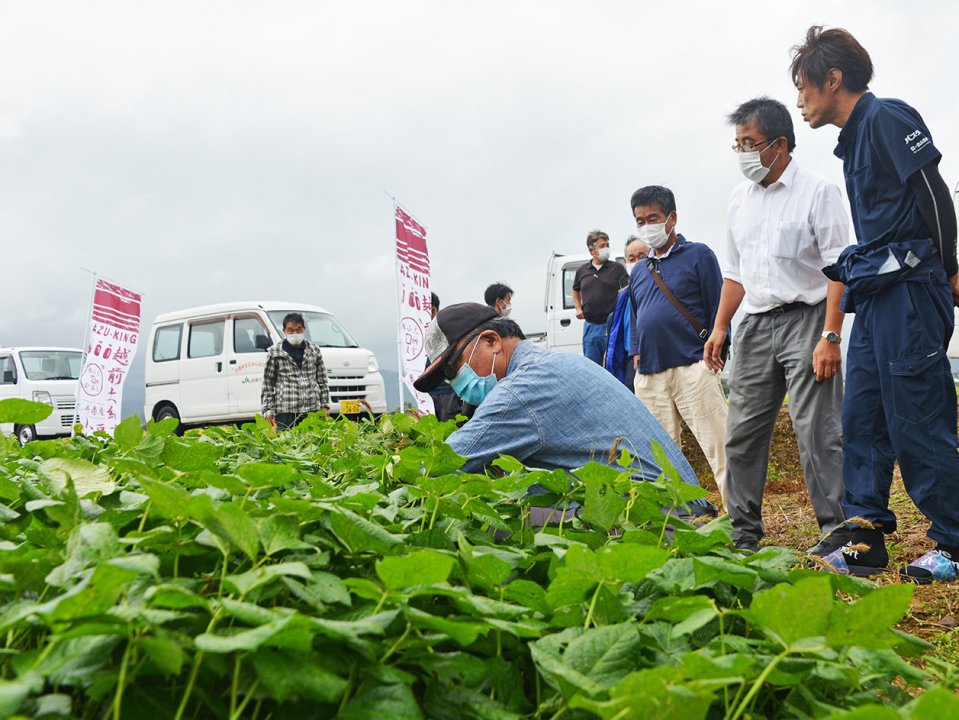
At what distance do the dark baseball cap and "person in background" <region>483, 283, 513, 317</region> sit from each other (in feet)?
18.3

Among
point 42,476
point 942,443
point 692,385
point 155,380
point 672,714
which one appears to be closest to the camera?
point 672,714

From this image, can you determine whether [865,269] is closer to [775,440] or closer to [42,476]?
[42,476]

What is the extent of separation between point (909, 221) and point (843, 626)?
280 centimetres

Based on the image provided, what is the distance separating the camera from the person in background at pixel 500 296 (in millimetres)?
8312

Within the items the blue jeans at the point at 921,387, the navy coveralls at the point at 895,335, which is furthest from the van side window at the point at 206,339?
the blue jeans at the point at 921,387

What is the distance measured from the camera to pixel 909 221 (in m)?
3.03

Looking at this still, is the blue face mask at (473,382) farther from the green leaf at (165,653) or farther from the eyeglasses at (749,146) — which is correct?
the green leaf at (165,653)

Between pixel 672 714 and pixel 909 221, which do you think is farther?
pixel 909 221

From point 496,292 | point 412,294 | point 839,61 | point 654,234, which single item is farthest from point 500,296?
point 839,61

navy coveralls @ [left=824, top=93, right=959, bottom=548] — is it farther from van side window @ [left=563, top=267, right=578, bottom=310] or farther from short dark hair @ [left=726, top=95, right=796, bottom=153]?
van side window @ [left=563, top=267, right=578, bottom=310]

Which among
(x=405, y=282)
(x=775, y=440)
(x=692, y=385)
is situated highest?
(x=405, y=282)

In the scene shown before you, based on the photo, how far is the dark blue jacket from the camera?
15.9ft

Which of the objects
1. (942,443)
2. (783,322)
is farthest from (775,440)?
(942,443)

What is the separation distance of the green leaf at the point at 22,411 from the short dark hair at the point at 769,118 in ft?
11.6
